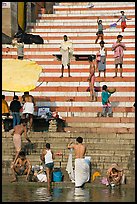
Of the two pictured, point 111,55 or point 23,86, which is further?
point 111,55

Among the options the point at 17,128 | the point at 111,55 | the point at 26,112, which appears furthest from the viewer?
the point at 111,55

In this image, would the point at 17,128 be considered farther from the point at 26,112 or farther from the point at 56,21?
the point at 56,21

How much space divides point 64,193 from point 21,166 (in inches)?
68.9

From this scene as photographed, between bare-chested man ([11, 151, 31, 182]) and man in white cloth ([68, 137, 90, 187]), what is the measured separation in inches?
39.4

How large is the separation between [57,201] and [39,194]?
3.40ft

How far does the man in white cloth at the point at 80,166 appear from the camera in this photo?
1495 cm

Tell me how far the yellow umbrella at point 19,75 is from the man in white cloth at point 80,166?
3286 millimetres

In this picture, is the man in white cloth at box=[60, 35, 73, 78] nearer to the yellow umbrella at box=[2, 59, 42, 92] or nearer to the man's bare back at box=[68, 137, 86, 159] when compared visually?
the yellow umbrella at box=[2, 59, 42, 92]

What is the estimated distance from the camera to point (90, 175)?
15352mm

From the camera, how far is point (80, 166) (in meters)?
15.1

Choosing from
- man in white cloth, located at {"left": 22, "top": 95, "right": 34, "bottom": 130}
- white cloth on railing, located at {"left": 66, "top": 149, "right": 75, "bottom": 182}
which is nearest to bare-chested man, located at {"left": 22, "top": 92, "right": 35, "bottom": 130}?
man in white cloth, located at {"left": 22, "top": 95, "right": 34, "bottom": 130}

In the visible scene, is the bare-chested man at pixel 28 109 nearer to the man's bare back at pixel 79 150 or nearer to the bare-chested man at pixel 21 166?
the bare-chested man at pixel 21 166

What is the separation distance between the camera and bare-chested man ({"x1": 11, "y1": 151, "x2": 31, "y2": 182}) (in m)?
15.3

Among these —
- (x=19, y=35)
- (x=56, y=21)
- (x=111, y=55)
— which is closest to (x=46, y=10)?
(x=56, y=21)
